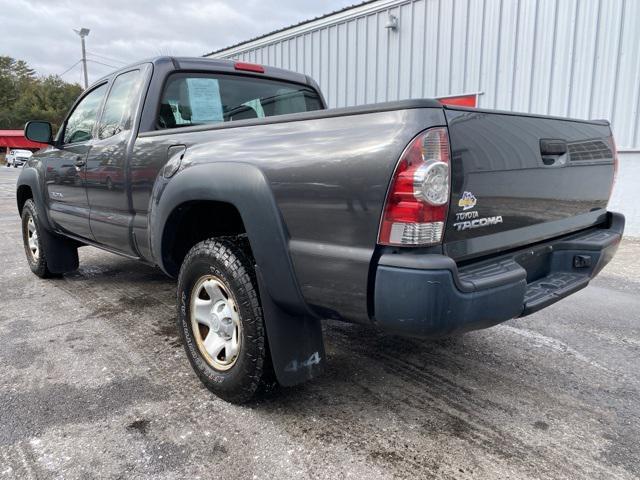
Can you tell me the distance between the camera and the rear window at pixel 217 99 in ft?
11.0

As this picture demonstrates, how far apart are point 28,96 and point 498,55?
3269 inches

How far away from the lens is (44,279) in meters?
5.16

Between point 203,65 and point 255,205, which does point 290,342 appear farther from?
point 203,65

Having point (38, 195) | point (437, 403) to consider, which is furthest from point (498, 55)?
point (437, 403)

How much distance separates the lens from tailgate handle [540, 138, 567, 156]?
2369 mm

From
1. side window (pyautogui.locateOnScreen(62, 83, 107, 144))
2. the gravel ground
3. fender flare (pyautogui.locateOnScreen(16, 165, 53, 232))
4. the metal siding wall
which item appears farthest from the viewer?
the metal siding wall

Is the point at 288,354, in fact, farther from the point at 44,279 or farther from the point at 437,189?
the point at 44,279

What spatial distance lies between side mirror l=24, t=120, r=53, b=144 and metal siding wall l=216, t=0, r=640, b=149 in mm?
6983

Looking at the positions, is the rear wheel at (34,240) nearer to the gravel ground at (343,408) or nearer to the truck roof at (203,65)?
the gravel ground at (343,408)

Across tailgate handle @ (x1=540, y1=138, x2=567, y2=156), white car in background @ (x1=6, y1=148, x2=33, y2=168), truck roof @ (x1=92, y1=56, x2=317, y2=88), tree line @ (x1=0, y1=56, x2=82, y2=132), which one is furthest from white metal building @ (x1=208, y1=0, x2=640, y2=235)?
tree line @ (x1=0, y1=56, x2=82, y2=132)

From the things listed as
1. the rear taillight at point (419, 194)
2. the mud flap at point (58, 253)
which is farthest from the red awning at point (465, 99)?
the rear taillight at point (419, 194)

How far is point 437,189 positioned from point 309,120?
638 mm

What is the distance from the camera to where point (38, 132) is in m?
4.40

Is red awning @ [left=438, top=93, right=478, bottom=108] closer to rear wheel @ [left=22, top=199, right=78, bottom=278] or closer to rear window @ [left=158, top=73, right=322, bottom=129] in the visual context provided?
rear window @ [left=158, top=73, right=322, bottom=129]
